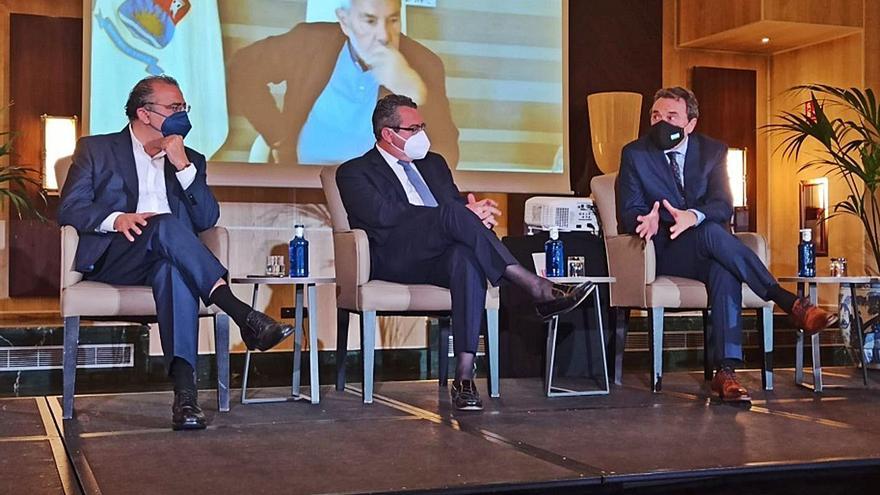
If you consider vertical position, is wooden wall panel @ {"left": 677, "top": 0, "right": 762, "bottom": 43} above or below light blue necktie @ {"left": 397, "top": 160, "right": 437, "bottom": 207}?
above

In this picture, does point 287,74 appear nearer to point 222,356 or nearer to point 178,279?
A: point 222,356

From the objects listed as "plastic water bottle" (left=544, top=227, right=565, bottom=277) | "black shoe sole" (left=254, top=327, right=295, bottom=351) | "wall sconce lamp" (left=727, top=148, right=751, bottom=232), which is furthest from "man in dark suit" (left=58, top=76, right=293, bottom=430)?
"wall sconce lamp" (left=727, top=148, right=751, bottom=232)

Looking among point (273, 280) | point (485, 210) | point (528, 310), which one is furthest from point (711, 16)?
point (273, 280)

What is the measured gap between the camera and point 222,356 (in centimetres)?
334

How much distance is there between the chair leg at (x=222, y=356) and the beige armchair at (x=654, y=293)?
1.53 metres

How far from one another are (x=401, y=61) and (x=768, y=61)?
308 centimetres

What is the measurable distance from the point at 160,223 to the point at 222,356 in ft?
1.65

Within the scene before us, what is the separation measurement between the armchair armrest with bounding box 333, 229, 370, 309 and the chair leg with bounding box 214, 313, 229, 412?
1.58ft

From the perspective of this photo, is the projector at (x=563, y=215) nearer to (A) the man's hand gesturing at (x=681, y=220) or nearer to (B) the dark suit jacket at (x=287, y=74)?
(A) the man's hand gesturing at (x=681, y=220)

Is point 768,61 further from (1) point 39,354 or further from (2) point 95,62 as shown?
(1) point 39,354

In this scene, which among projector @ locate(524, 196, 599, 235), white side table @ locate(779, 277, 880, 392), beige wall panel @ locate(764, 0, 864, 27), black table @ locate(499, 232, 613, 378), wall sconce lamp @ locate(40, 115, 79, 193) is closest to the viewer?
white side table @ locate(779, 277, 880, 392)

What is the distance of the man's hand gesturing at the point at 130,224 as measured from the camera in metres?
3.13

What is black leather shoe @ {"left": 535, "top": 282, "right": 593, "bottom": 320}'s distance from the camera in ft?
11.2

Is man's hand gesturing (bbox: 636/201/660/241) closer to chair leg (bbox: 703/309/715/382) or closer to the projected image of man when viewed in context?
chair leg (bbox: 703/309/715/382)
